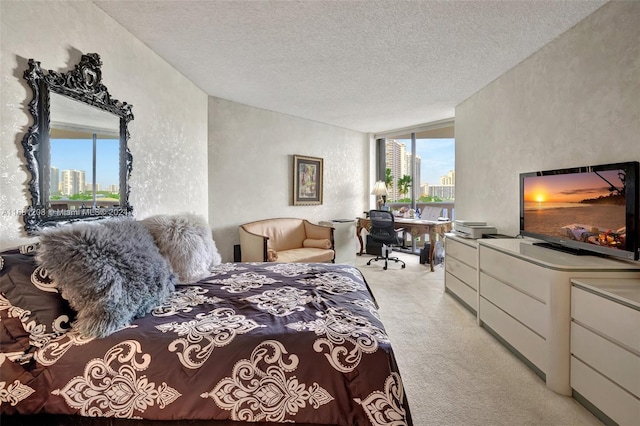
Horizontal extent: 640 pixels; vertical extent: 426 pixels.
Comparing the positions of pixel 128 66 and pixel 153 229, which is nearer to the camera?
pixel 153 229

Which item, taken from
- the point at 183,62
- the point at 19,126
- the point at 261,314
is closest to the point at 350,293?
the point at 261,314

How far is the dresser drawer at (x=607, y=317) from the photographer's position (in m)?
1.37

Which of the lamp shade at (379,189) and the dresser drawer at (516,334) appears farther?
the lamp shade at (379,189)

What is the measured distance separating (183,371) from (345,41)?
264 centimetres

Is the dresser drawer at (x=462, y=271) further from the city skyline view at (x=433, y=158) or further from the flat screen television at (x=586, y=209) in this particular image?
the city skyline view at (x=433, y=158)

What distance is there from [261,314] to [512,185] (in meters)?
2.96

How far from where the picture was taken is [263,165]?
4535mm

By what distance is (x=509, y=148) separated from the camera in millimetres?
3107

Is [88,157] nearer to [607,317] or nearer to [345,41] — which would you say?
[345,41]

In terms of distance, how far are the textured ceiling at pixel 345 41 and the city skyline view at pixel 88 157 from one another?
986 millimetres

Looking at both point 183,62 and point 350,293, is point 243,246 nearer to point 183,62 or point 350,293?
point 183,62

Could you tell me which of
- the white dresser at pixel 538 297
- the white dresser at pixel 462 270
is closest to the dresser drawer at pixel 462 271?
the white dresser at pixel 462 270

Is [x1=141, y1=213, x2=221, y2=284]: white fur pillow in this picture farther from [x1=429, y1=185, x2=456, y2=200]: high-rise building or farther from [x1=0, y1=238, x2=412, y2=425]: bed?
[x1=429, y1=185, x2=456, y2=200]: high-rise building

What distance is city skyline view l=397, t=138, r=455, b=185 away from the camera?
19.3 feet
